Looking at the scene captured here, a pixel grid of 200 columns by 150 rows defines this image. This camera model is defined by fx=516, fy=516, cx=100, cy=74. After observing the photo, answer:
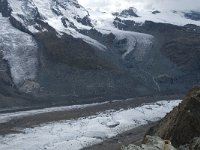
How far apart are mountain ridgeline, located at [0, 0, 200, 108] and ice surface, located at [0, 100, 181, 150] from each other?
1914cm

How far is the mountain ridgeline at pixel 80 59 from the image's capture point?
318 feet

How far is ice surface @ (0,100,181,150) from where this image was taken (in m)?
49.3

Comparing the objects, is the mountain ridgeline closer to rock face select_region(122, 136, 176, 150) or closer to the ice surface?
the ice surface

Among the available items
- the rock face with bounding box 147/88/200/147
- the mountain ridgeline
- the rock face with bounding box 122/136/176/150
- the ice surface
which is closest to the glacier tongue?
the mountain ridgeline

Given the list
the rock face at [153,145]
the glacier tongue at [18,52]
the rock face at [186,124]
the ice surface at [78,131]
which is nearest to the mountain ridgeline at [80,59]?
the glacier tongue at [18,52]

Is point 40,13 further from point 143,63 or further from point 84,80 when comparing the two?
point 84,80

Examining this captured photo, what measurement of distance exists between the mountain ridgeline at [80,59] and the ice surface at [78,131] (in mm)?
19140

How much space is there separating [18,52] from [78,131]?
58.7m

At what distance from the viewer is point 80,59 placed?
11262 cm

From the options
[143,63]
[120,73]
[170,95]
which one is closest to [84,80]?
[120,73]

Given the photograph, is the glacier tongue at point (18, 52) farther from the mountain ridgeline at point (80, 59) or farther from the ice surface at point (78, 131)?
the ice surface at point (78, 131)

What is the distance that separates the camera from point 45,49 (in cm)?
11656

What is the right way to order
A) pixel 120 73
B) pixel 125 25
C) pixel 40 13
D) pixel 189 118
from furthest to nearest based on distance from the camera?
1. pixel 125 25
2. pixel 40 13
3. pixel 120 73
4. pixel 189 118

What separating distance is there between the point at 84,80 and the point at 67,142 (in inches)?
2079
